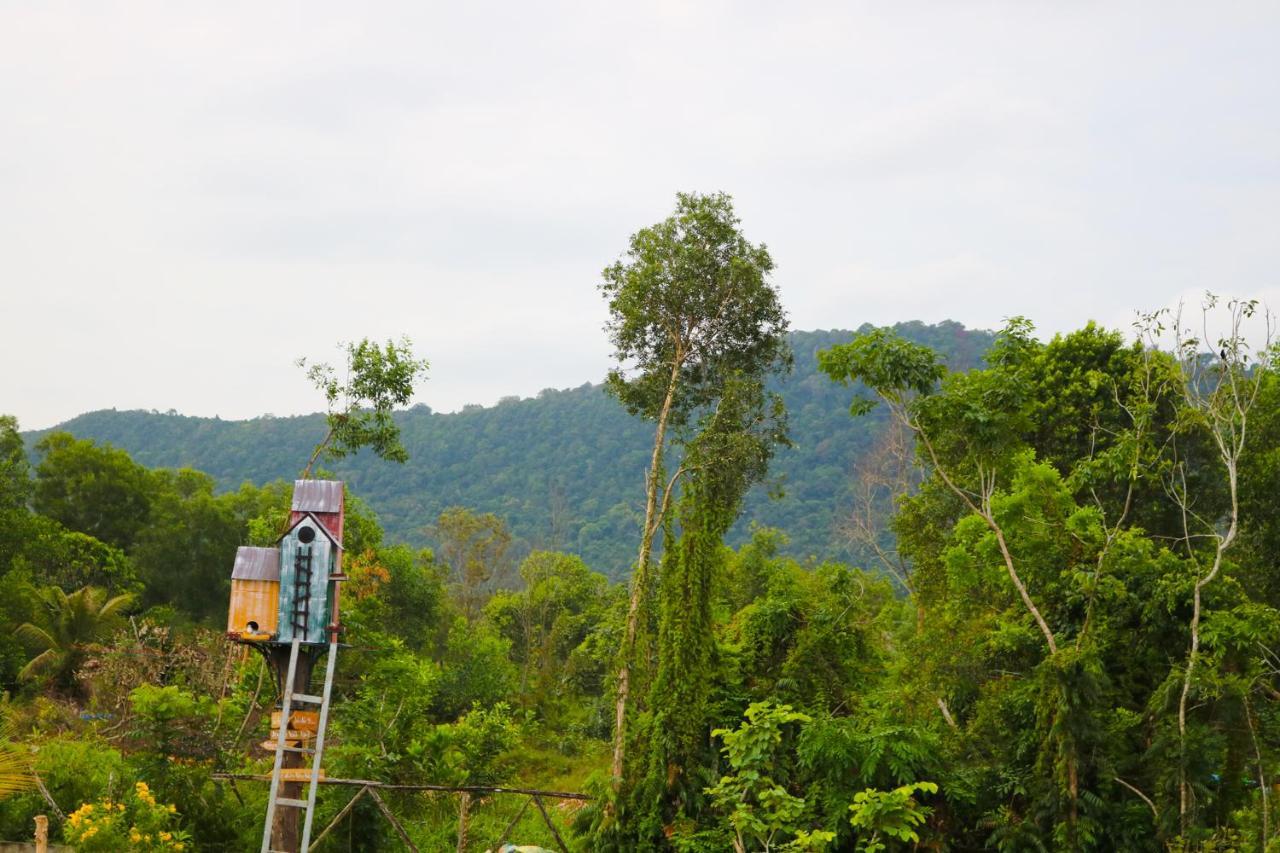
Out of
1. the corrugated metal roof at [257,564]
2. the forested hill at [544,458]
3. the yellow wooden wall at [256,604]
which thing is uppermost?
the forested hill at [544,458]

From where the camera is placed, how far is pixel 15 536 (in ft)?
91.2

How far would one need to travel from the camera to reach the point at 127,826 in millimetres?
12445

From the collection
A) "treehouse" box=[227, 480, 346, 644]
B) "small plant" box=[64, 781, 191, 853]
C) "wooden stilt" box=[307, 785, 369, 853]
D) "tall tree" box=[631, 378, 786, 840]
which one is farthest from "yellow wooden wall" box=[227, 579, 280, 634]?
"tall tree" box=[631, 378, 786, 840]

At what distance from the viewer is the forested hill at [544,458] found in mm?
63719

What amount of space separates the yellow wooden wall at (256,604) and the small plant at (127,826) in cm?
213

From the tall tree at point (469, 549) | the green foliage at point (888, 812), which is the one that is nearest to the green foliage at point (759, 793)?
the green foliage at point (888, 812)

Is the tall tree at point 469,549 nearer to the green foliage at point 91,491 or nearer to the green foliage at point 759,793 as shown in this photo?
the green foliage at point 91,491

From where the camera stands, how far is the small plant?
1192 centimetres

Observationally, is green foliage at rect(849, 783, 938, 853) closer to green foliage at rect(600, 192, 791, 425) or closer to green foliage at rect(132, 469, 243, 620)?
green foliage at rect(600, 192, 791, 425)

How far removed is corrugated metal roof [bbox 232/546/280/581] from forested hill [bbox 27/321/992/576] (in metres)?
44.4

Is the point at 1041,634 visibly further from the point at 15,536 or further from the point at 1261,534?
the point at 15,536

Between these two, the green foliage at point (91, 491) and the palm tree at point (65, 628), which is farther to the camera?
the green foliage at point (91, 491)

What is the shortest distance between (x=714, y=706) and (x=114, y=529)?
26.4 m

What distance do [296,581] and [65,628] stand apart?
1563 cm
